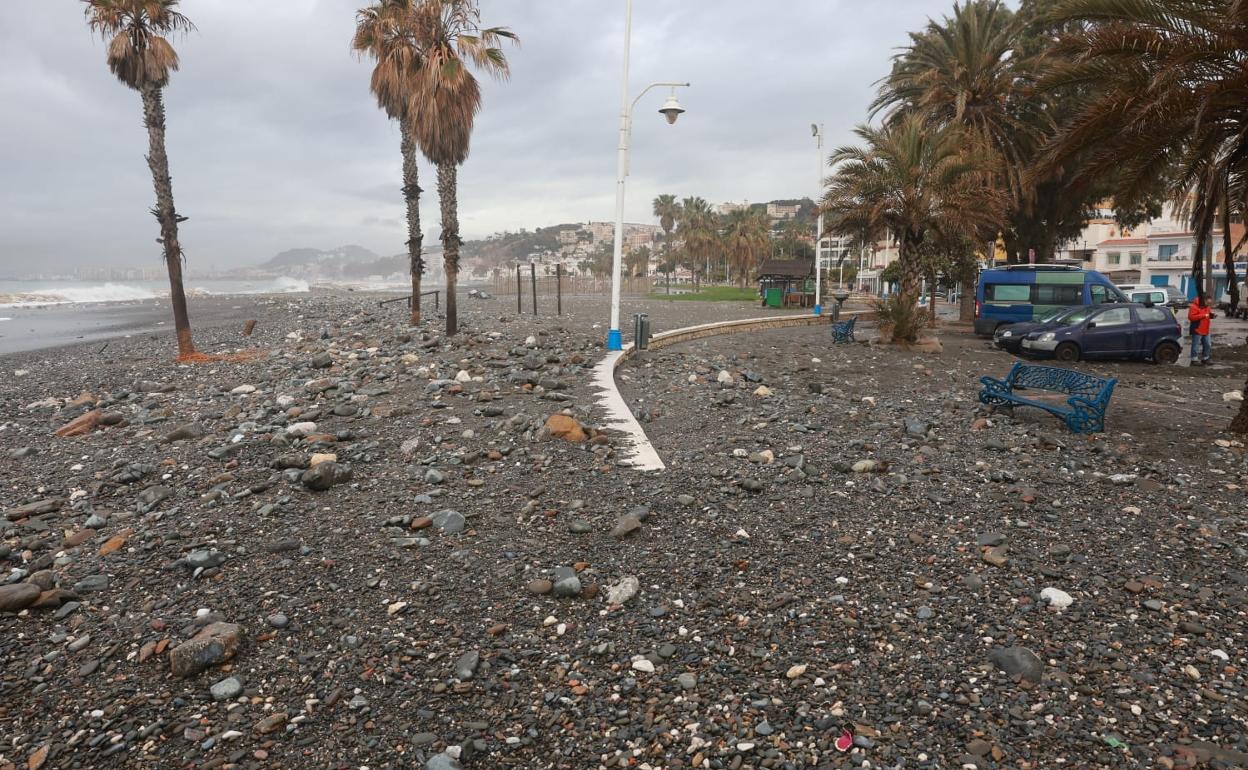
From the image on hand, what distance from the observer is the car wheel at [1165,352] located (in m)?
14.6

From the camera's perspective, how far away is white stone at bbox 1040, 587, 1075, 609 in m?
3.88

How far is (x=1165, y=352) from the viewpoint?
14711mm

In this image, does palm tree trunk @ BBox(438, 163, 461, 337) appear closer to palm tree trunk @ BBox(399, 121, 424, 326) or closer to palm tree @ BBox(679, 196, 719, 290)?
palm tree trunk @ BBox(399, 121, 424, 326)

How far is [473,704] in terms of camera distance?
3.18 m

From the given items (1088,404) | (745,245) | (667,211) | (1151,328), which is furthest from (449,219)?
(667,211)

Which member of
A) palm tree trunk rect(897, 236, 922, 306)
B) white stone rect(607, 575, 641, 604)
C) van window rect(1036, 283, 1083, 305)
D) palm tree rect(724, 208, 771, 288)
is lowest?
white stone rect(607, 575, 641, 604)

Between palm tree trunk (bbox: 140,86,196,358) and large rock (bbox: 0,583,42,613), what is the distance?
41.7 ft

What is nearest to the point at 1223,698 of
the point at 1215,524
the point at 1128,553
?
the point at 1128,553

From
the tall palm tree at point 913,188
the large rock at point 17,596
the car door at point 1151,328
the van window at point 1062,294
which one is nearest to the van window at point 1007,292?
the van window at point 1062,294

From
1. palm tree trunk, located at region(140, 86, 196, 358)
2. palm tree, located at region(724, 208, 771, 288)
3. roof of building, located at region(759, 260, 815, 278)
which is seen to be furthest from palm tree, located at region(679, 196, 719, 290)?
palm tree trunk, located at region(140, 86, 196, 358)

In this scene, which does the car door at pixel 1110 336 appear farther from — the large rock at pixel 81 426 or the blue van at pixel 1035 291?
the large rock at pixel 81 426

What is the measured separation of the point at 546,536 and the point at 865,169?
1731 centimetres

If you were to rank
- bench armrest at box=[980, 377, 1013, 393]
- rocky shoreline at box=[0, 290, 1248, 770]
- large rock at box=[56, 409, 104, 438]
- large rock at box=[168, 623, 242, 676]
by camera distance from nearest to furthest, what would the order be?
rocky shoreline at box=[0, 290, 1248, 770] < large rock at box=[168, 623, 242, 676] < large rock at box=[56, 409, 104, 438] < bench armrest at box=[980, 377, 1013, 393]

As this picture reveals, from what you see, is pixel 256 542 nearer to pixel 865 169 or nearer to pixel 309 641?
pixel 309 641
